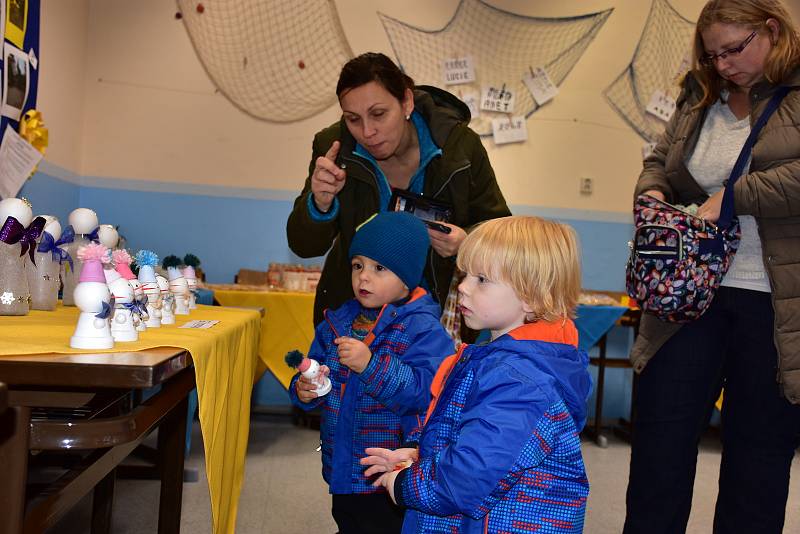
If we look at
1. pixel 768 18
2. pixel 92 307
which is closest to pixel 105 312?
pixel 92 307

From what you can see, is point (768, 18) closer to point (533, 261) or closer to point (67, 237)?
point (533, 261)

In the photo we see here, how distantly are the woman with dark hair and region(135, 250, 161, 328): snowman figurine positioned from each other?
0.40 metres

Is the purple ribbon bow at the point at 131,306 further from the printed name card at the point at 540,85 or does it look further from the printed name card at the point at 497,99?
the printed name card at the point at 540,85

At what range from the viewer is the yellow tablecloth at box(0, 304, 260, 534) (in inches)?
47.5

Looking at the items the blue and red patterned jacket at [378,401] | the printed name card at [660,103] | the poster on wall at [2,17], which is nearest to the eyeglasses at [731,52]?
the blue and red patterned jacket at [378,401]

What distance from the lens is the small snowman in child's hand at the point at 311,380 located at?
57.9 inches

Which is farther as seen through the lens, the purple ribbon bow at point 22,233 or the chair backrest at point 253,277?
the chair backrest at point 253,277

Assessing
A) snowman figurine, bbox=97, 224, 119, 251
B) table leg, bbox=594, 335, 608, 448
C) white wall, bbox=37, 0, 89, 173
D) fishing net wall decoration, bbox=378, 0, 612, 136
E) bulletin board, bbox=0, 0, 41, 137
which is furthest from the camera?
fishing net wall decoration, bbox=378, 0, 612, 136

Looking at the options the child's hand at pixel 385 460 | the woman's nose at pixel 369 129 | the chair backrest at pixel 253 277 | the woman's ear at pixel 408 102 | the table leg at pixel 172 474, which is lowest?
the table leg at pixel 172 474

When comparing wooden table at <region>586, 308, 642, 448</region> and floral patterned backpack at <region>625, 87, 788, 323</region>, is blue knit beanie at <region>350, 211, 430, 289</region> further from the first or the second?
wooden table at <region>586, 308, 642, 448</region>

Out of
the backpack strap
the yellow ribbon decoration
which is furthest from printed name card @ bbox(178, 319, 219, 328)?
the yellow ribbon decoration

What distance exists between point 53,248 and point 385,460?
37.3 inches

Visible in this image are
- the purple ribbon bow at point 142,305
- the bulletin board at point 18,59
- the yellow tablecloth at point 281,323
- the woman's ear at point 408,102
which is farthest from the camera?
the yellow tablecloth at point 281,323

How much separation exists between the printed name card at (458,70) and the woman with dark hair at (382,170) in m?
2.79
